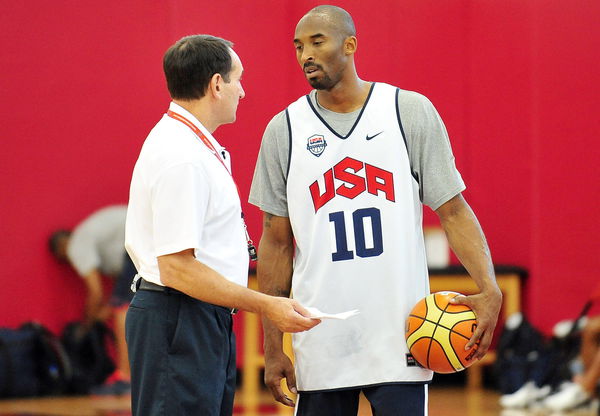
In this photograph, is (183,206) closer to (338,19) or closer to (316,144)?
(316,144)

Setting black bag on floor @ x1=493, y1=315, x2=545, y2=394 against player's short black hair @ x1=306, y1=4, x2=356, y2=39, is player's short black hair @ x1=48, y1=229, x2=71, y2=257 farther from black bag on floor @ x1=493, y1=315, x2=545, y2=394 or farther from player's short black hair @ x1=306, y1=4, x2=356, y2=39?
player's short black hair @ x1=306, y1=4, x2=356, y2=39

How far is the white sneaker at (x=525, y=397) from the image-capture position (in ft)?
23.5

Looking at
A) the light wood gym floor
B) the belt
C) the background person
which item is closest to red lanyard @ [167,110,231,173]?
the belt

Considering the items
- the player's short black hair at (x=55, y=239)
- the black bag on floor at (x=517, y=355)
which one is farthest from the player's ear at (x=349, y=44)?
the player's short black hair at (x=55, y=239)

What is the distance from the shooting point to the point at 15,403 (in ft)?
24.6

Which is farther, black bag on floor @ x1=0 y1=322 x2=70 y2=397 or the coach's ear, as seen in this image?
black bag on floor @ x1=0 y1=322 x2=70 y2=397

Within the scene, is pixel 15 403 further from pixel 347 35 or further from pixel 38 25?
pixel 347 35

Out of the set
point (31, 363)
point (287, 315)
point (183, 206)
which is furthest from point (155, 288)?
point (31, 363)

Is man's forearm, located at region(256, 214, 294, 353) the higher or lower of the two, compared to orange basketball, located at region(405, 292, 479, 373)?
higher

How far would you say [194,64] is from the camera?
3064 millimetres

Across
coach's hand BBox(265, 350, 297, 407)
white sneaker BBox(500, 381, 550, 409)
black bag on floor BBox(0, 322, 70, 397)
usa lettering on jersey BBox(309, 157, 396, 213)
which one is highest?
usa lettering on jersey BBox(309, 157, 396, 213)

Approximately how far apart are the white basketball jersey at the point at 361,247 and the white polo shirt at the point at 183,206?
356 mm

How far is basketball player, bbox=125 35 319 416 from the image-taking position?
2885 millimetres

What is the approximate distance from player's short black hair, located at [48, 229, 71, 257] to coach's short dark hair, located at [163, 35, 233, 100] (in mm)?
5305
